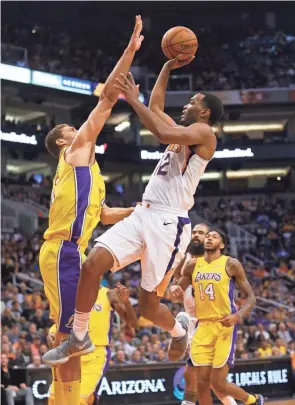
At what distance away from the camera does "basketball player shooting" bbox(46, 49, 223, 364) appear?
19.6 feet

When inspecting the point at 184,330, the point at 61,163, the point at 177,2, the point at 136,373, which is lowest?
the point at 136,373

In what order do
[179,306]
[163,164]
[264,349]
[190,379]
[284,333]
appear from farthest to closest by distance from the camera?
[179,306] → [284,333] → [264,349] → [190,379] → [163,164]

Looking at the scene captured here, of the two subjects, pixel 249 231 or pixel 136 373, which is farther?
pixel 249 231

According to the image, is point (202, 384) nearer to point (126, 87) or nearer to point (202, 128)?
point (202, 128)

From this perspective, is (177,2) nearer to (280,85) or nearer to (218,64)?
(218,64)

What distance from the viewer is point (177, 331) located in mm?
6984

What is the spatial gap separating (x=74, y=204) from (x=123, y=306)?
2.72 m

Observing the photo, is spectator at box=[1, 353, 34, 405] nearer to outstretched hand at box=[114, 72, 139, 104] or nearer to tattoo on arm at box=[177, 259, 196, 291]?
tattoo on arm at box=[177, 259, 196, 291]

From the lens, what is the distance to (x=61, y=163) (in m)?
6.68

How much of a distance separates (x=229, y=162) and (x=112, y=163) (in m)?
5.51

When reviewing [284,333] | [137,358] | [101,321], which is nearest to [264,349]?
[284,333]

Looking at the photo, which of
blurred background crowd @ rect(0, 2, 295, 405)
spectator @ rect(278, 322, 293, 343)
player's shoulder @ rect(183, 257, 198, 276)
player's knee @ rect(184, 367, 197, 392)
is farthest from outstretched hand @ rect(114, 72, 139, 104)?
blurred background crowd @ rect(0, 2, 295, 405)

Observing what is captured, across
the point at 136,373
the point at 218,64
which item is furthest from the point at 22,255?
the point at 218,64

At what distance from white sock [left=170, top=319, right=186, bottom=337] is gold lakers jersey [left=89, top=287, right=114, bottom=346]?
2.06 m
